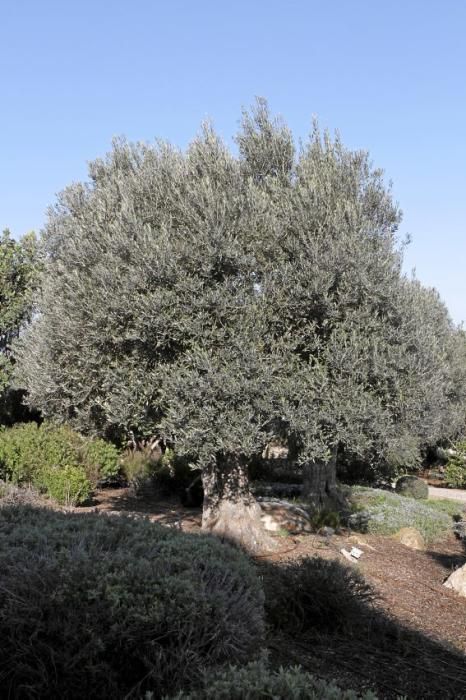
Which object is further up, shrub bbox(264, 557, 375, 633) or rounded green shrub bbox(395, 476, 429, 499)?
rounded green shrub bbox(395, 476, 429, 499)

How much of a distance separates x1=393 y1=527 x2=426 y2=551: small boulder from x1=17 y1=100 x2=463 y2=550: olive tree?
396 centimetres

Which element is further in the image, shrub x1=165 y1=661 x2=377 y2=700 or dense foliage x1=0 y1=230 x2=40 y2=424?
dense foliage x1=0 y1=230 x2=40 y2=424

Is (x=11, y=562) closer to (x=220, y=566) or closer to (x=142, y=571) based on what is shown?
(x=142, y=571)

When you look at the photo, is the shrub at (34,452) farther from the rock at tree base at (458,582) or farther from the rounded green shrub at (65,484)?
the rock at tree base at (458,582)

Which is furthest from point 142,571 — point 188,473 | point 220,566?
point 188,473

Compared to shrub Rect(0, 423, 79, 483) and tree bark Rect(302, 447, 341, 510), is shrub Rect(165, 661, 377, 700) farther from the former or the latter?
tree bark Rect(302, 447, 341, 510)

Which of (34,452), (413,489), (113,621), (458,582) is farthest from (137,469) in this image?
(113,621)

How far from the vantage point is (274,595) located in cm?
723

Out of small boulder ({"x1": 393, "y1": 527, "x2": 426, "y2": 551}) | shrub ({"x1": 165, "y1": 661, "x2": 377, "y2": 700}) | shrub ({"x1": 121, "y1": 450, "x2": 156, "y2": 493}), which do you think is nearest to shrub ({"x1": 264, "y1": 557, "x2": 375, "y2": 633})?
shrub ({"x1": 165, "y1": 661, "x2": 377, "y2": 700})

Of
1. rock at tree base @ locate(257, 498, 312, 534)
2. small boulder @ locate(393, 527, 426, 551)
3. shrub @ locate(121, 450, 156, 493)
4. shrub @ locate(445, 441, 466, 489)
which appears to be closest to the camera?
rock at tree base @ locate(257, 498, 312, 534)

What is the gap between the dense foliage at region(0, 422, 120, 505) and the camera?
15.0 meters

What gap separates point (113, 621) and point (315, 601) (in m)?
3.25

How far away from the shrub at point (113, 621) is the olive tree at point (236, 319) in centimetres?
487

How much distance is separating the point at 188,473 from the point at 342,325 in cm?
905
